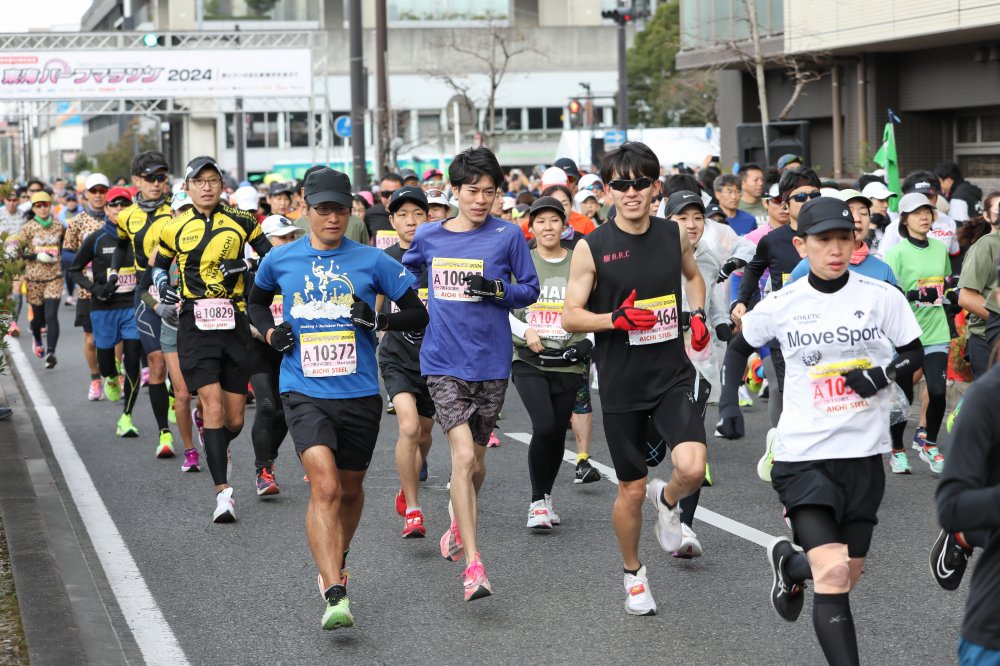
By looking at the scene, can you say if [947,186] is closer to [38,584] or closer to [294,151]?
[38,584]

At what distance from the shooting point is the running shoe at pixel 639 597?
638 centimetres

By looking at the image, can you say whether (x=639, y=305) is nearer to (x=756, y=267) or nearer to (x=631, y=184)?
(x=631, y=184)

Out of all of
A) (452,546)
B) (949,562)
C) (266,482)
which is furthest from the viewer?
(266,482)

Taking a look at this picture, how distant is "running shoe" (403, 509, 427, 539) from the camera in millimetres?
8133

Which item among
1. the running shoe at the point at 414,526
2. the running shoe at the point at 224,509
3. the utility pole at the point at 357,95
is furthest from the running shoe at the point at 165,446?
the utility pole at the point at 357,95

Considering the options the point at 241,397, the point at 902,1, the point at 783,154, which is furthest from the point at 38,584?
the point at 902,1

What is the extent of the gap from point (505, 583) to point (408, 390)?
5.97 feet

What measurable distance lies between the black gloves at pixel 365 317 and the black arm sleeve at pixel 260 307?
46 centimetres

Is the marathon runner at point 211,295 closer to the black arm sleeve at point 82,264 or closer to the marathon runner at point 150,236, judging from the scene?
the marathon runner at point 150,236

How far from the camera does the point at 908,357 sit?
519 centimetres

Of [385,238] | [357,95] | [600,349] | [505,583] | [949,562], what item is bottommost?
[505,583]

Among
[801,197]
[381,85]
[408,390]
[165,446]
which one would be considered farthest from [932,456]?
[381,85]

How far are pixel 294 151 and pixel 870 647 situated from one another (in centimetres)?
7214

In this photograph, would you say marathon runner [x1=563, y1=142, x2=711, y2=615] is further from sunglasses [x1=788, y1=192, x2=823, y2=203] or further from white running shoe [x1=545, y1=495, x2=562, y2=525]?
sunglasses [x1=788, y1=192, x2=823, y2=203]
